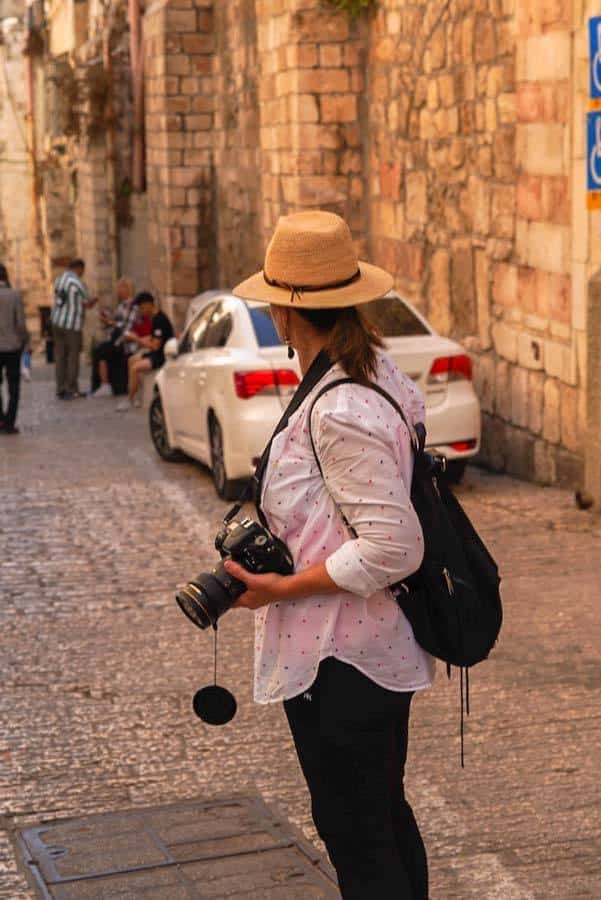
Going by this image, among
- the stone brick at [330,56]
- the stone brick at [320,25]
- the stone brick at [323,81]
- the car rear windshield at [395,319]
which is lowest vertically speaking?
the car rear windshield at [395,319]

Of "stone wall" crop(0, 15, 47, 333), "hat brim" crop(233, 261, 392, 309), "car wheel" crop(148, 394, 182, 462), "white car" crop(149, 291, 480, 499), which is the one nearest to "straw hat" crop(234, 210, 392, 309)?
"hat brim" crop(233, 261, 392, 309)

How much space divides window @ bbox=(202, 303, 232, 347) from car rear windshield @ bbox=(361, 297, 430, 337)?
101 centimetres

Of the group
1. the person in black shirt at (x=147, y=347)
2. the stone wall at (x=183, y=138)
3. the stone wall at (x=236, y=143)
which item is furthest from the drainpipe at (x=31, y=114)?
the person in black shirt at (x=147, y=347)

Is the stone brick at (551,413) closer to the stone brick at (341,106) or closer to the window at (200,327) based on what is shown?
the window at (200,327)

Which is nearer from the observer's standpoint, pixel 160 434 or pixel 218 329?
pixel 218 329

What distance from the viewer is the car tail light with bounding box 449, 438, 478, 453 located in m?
11.5

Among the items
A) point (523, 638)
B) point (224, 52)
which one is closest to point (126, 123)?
point (224, 52)

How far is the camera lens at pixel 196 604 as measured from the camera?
11.9 ft

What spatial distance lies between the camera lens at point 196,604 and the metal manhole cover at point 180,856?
1265 mm

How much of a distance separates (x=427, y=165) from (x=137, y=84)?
42.0 feet

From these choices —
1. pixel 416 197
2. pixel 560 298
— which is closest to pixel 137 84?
pixel 416 197

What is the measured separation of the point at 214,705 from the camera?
12.8ft

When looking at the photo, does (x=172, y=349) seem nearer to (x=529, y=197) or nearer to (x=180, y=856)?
(x=529, y=197)

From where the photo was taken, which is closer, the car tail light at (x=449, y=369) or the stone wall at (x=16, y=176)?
the car tail light at (x=449, y=369)
